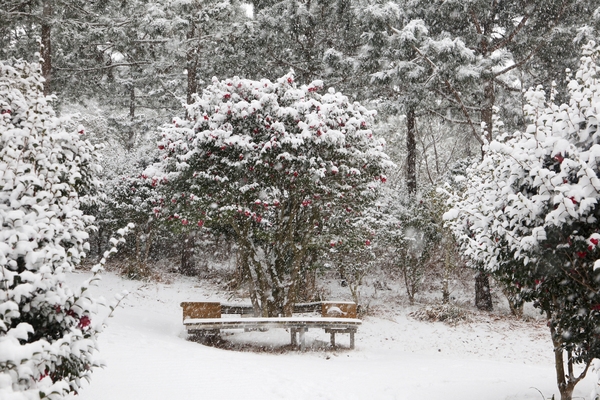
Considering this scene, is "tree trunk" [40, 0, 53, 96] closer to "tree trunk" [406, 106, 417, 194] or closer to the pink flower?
"tree trunk" [406, 106, 417, 194]

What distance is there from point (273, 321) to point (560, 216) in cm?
544

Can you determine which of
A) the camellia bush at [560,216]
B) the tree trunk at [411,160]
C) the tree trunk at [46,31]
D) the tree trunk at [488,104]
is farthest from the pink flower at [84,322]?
the tree trunk at [411,160]

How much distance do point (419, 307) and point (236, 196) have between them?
25.0 feet

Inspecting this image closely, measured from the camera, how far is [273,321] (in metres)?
8.12

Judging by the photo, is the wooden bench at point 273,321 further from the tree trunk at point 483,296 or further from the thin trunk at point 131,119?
the thin trunk at point 131,119

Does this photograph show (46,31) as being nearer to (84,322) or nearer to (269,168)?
(269,168)

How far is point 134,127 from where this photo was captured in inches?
839

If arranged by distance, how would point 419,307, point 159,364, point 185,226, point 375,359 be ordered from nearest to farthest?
point 159,364, point 375,359, point 185,226, point 419,307

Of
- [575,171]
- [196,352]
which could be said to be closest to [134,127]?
[196,352]

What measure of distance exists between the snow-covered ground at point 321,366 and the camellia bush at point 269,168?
192 cm

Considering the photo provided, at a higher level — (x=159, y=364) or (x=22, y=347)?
(x=22, y=347)

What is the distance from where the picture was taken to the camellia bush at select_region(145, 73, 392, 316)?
8.43 metres

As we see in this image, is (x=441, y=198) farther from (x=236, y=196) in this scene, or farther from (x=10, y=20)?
(x=10, y=20)

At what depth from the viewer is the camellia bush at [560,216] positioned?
357 centimetres
